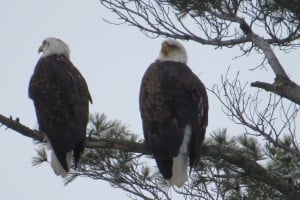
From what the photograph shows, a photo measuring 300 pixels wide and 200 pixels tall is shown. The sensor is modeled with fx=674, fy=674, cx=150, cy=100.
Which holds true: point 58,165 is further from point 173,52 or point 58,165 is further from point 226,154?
point 173,52

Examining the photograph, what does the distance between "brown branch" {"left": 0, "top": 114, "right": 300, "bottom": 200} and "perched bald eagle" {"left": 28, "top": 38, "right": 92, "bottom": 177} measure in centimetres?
26

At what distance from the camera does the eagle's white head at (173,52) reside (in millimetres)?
5293

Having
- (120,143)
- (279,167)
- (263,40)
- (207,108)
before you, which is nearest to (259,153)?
(279,167)

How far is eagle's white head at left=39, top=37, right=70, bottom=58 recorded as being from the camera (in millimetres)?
5648

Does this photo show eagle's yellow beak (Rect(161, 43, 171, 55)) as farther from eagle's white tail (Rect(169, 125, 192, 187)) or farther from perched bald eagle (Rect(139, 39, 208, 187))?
eagle's white tail (Rect(169, 125, 192, 187))

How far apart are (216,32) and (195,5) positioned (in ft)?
0.92

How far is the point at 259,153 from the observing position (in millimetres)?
4617

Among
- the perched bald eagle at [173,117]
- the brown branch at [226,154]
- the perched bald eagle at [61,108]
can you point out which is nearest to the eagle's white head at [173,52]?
the perched bald eagle at [173,117]

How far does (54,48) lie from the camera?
18.7 ft

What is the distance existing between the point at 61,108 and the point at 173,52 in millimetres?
1110

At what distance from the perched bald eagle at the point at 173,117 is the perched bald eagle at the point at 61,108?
0.48 metres

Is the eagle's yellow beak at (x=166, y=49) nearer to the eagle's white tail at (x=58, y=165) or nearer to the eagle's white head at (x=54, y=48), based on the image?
the eagle's white head at (x=54, y=48)

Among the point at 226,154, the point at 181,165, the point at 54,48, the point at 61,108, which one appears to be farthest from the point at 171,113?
the point at 54,48

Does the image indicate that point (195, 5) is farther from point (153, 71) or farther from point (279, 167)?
point (279, 167)
